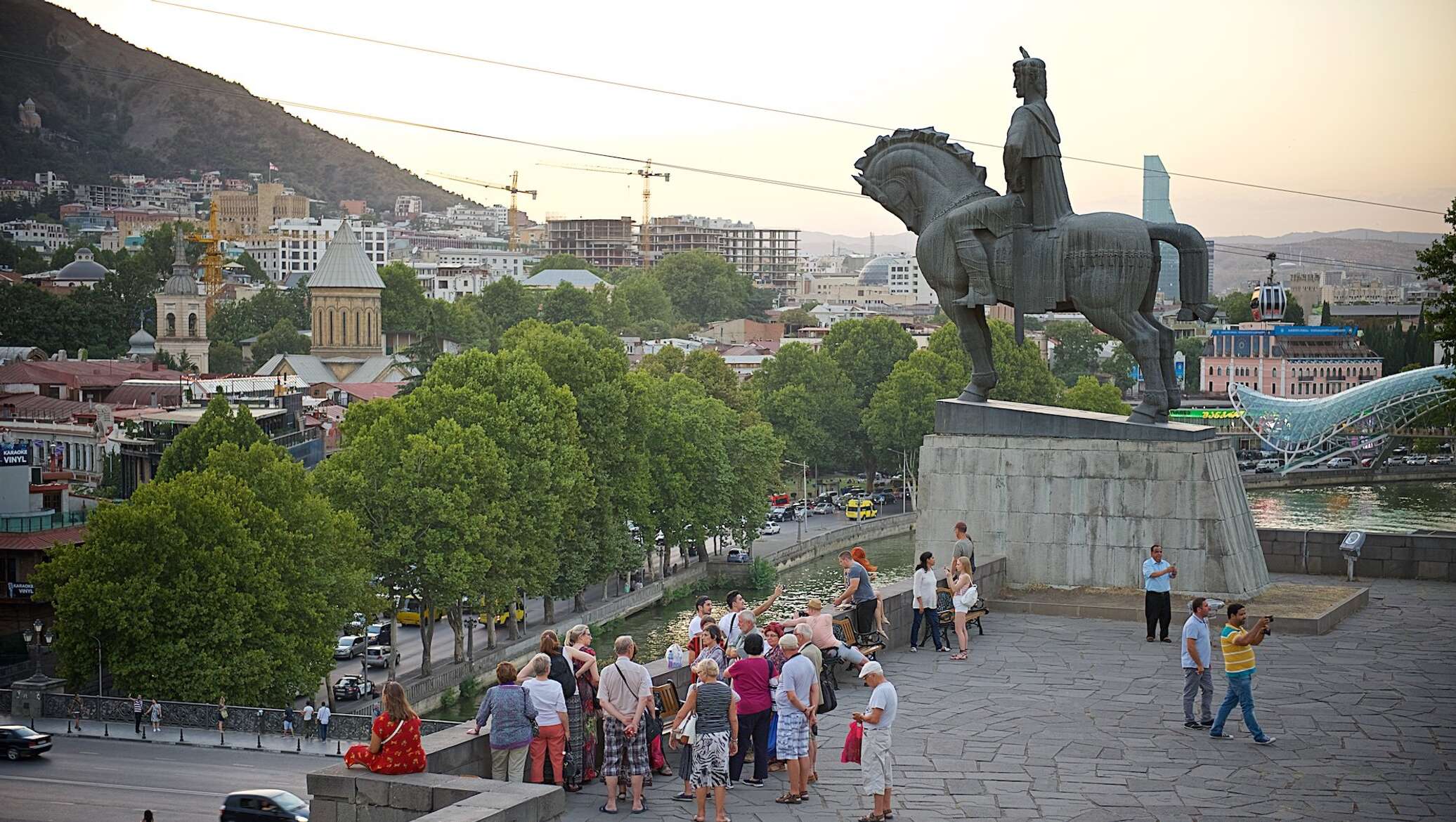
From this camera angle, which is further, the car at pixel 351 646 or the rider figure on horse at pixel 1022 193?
the car at pixel 351 646

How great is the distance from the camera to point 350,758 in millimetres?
9734

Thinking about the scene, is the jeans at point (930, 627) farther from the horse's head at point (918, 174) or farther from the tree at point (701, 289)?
the tree at point (701, 289)

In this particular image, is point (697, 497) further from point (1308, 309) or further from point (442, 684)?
point (1308, 309)

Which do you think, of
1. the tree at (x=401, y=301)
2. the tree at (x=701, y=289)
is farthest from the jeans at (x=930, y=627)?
the tree at (x=701, y=289)

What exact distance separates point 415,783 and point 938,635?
7.89 metres

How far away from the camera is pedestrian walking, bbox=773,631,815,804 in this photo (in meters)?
10.9

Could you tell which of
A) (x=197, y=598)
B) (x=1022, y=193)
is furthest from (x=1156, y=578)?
(x=197, y=598)

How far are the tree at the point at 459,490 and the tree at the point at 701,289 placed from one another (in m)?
133

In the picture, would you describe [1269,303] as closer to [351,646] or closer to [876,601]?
[351,646]

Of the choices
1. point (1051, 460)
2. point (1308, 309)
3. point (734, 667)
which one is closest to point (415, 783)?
point (734, 667)

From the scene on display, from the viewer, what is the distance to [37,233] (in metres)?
190

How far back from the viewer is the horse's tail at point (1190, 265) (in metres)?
19.1

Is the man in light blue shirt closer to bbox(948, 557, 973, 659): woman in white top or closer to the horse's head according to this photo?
bbox(948, 557, 973, 659): woman in white top

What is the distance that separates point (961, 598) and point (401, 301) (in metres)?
115
